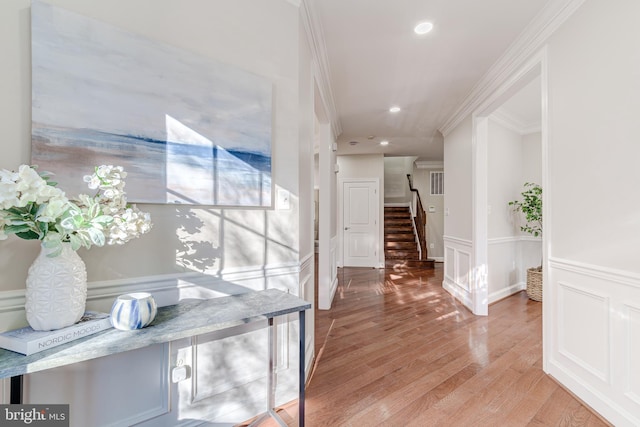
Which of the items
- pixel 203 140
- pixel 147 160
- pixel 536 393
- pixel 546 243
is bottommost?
pixel 536 393

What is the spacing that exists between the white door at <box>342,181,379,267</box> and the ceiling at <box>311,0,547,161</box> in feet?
8.14

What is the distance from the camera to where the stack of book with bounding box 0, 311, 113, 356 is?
0.92m

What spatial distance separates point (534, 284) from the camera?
393 centimetres

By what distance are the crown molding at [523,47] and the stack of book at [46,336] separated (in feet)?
10.3

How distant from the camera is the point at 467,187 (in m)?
3.73

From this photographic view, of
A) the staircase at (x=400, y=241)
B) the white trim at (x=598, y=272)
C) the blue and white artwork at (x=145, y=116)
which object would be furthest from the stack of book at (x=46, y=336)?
the staircase at (x=400, y=241)

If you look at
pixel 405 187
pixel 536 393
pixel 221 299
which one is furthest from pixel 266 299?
pixel 405 187

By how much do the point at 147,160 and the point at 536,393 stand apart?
2781mm

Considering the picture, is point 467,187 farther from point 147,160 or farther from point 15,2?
point 15,2

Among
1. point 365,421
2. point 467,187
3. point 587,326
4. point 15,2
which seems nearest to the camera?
point 15,2

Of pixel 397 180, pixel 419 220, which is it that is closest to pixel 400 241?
pixel 419 220

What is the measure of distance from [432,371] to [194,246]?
1969mm

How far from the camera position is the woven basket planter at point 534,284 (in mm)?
3869

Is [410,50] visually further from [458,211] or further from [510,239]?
[510,239]
